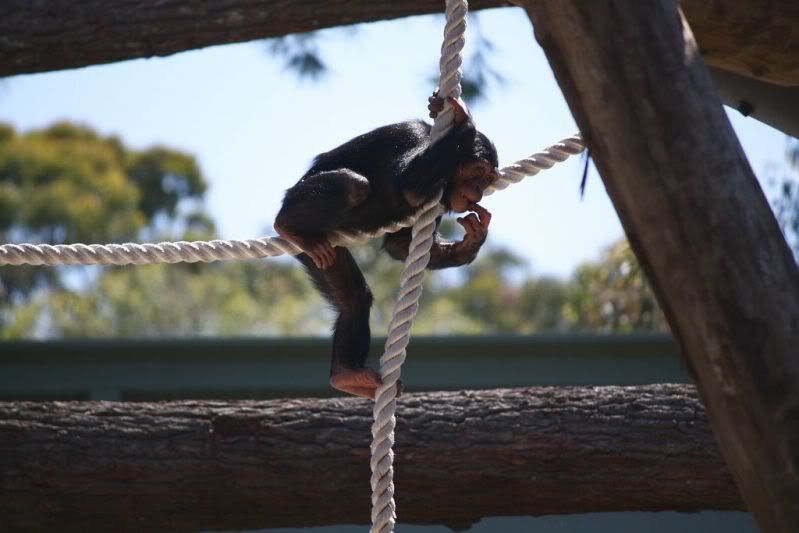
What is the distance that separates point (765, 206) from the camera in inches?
79.9

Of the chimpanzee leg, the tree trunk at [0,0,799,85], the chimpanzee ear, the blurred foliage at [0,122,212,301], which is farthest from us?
the blurred foliage at [0,122,212,301]

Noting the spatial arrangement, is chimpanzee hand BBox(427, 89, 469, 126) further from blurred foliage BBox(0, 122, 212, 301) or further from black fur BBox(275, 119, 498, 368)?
blurred foliage BBox(0, 122, 212, 301)

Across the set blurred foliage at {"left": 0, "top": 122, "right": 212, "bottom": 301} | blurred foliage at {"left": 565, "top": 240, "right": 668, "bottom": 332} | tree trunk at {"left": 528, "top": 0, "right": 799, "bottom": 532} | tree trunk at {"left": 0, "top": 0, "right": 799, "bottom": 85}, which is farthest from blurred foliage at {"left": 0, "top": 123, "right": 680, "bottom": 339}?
tree trunk at {"left": 528, "top": 0, "right": 799, "bottom": 532}

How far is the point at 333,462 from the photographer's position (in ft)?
12.4

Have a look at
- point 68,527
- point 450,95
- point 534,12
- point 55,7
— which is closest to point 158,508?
point 68,527

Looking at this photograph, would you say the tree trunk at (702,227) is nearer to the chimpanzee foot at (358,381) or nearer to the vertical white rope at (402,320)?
the vertical white rope at (402,320)

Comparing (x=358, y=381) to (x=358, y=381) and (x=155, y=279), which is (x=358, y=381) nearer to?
(x=358, y=381)

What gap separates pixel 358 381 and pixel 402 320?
2.87 ft

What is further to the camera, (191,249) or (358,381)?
(358,381)

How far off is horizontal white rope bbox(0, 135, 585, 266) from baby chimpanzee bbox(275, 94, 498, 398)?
0.34ft

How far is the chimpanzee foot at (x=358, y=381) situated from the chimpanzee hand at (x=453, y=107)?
3.20 feet

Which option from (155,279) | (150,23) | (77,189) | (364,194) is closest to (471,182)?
(364,194)

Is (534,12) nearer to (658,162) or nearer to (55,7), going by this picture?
(658,162)

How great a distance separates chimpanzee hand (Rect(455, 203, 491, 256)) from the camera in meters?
3.79
